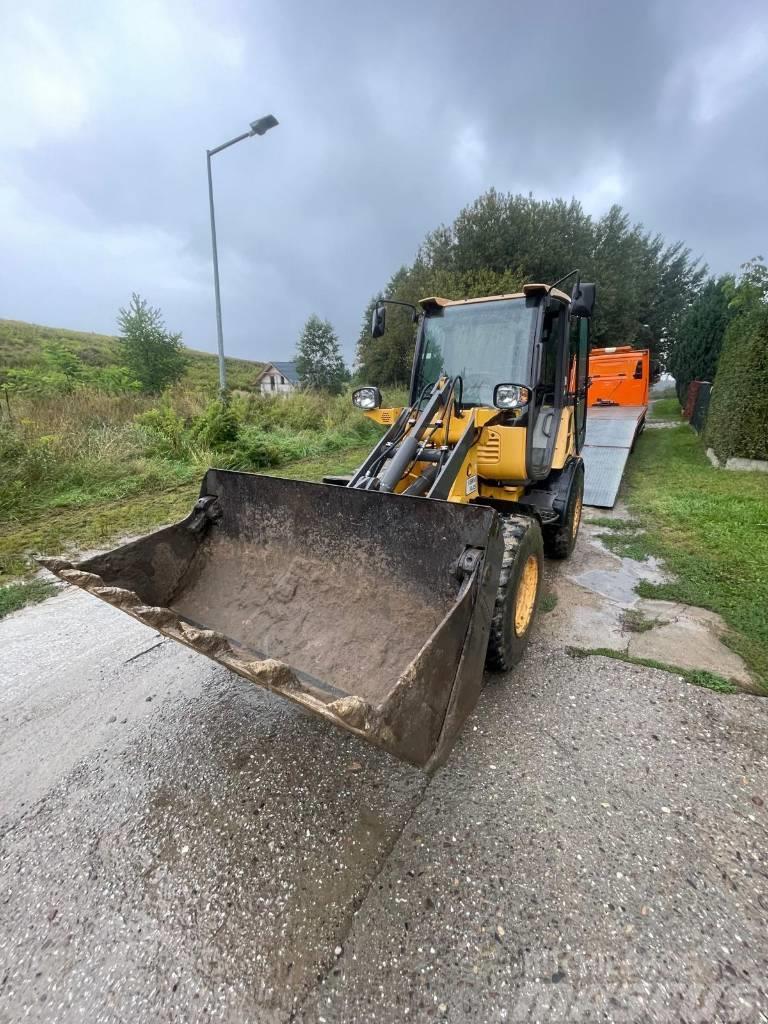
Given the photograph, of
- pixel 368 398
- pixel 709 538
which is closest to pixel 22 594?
pixel 368 398

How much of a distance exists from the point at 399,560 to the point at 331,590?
46cm

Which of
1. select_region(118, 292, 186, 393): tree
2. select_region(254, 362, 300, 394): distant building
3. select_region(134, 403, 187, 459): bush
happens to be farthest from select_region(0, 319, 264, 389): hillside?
select_region(254, 362, 300, 394): distant building

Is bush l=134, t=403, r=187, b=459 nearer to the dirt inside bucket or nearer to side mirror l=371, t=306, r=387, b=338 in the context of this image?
side mirror l=371, t=306, r=387, b=338

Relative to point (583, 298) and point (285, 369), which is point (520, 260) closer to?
point (583, 298)

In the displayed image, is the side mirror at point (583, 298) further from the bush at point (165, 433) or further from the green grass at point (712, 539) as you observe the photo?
the bush at point (165, 433)

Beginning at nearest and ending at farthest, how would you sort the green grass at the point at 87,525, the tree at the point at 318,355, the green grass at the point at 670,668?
the green grass at the point at 670,668, the green grass at the point at 87,525, the tree at the point at 318,355

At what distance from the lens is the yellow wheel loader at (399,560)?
1728 mm

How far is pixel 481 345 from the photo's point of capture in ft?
13.4

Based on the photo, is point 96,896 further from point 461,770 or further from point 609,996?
point 609,996

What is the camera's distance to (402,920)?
1.59 meters

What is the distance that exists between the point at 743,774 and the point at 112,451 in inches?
381

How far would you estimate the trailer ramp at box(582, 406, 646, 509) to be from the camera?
693 centimetres

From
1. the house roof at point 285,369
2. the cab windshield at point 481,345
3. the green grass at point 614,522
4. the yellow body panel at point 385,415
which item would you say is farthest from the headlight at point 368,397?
the house roof at point 285,369

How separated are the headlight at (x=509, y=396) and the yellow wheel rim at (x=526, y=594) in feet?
3.57
